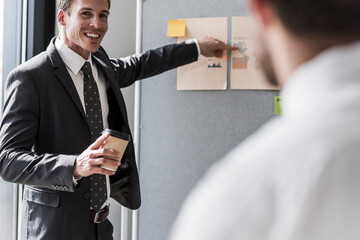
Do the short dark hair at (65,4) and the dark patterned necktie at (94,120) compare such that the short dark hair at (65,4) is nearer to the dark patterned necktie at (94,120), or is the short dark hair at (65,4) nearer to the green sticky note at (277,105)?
the dark patterned necktie at (94,120)

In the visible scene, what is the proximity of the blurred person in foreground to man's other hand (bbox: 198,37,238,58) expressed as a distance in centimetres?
160

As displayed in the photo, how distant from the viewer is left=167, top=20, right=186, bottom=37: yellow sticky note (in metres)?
2.08

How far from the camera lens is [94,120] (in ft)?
5.66

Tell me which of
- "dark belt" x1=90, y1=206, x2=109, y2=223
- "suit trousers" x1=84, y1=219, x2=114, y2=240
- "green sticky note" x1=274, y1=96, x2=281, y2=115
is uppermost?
"green sticky note" x1=274, y1=96, x2=281, y2=115

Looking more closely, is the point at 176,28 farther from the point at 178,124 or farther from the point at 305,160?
the point at 305,160

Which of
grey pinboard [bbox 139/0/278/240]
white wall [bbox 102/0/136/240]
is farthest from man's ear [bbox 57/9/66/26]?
white wall [bbox 102/0/136/240]

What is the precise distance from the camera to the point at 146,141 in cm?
214

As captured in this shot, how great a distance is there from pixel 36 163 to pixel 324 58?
1283 millimetres

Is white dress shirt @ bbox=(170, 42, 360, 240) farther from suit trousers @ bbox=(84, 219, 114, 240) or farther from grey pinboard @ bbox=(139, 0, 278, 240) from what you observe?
grey pinboard @ bbox=(139, 0, 278, 240)

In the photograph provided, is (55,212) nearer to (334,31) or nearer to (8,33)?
(8,33)

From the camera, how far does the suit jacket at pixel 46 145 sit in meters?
1.57

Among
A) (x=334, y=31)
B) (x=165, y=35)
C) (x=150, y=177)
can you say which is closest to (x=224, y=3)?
(x=165, y=35)

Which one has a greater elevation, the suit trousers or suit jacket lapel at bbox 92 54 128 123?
suit jacket lapel at bbox 92 54 128 123

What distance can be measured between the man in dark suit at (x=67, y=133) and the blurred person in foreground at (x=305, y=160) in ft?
3.52
